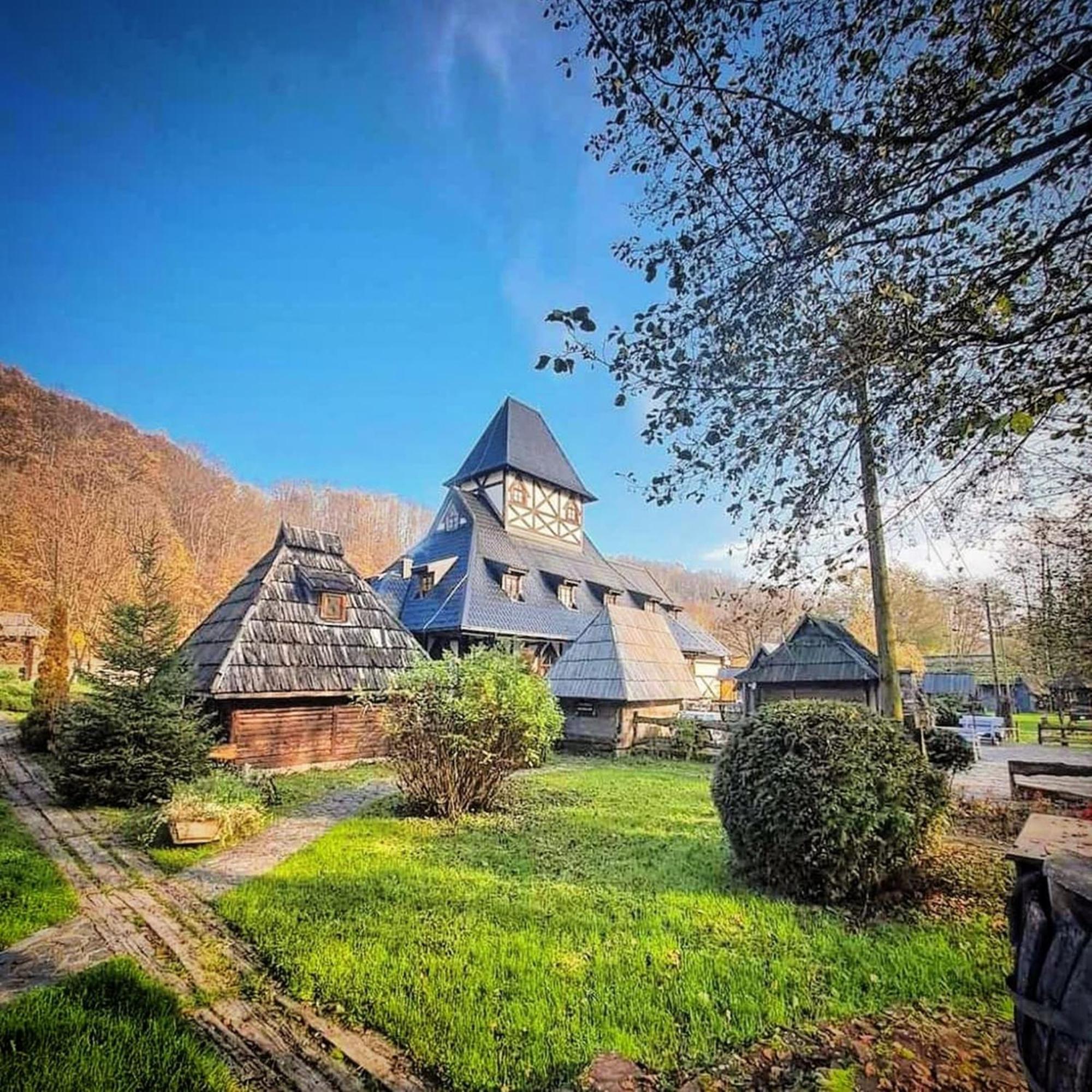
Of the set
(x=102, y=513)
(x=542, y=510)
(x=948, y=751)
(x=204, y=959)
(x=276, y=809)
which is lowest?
(x=276, y=809)

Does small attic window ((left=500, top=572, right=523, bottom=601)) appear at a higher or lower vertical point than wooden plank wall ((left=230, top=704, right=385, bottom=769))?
higher

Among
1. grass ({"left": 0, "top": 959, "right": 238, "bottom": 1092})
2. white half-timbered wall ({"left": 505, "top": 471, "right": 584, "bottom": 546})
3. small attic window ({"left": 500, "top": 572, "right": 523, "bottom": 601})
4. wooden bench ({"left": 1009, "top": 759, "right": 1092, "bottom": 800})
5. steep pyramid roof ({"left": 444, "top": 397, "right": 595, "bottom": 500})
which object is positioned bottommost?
grass ({"left": 0, "top": 959, "right": 238, "bottom": 1092})

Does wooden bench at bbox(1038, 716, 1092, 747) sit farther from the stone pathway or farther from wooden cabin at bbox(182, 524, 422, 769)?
the stone pathway

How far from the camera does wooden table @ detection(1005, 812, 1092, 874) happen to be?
307cm

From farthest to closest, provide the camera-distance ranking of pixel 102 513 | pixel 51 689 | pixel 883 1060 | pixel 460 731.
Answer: pixel 102 513
pixel 51 689
pixel 460 731
pixel 883 1060

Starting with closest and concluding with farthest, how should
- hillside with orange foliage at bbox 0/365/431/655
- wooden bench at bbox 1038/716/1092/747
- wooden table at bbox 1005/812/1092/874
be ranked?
wooden table at bbox 1005/812/1092/874, wooden bench at bbox 1038/716/1092/747, hillside with orange foliage at bbox 0/365/431/655

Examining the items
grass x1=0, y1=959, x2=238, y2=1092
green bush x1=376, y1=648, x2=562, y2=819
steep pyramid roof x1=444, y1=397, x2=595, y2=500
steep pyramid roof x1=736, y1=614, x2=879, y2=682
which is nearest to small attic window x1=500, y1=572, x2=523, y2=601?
steep pyramid roof x1=444, y1=397, x2=595, y2=500

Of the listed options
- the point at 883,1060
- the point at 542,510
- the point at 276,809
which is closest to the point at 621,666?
the point at 276,809

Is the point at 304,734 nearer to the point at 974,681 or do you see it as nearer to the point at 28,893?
the point at 28,893

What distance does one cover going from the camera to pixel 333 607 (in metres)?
13.1

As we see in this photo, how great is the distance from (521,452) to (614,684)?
44.5 ft

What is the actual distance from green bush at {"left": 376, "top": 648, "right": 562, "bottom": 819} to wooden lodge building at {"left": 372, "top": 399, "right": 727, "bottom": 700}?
10.1 metres

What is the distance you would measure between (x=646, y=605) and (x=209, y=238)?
22.9 meters

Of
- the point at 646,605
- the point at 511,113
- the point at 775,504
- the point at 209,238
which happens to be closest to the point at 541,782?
the point at 775,504
